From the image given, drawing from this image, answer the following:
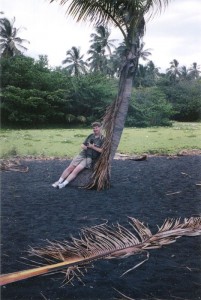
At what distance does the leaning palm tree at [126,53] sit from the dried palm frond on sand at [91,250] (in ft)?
8.69

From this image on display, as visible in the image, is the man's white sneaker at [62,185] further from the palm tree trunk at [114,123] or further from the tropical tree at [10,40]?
the tropical tree at [10,40]

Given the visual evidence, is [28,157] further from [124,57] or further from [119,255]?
[119,255]

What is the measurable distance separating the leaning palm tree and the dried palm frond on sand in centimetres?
265

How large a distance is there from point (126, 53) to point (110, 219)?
10.9 feet

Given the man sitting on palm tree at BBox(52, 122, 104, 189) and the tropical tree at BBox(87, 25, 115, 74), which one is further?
the tropical tree at BBox(87, 25, 115, 74)

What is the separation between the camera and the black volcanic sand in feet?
10.4

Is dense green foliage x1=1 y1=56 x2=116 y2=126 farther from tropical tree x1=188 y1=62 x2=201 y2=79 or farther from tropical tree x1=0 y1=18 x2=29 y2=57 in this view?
tropical tree x1=188 y1=62 x2=201 y2=79

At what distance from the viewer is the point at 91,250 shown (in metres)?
3.71

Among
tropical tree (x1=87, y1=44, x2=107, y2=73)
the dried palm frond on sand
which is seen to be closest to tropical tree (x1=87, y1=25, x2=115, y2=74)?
tropical tree (x1=87, y1=44, x2=107, y2=73)

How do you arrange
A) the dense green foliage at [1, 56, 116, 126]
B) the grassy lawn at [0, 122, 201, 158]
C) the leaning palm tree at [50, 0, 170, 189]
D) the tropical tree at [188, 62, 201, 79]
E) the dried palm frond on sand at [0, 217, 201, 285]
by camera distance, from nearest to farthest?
1. the dried palm frond on sand at [0, 217, 201, 285]
2. the leaning palm tree at [50, 0, 170, 189]
3. the grassy lawn at [0, 122, 201, 158]
4. the dense green foliage at [1, 56, 116, 126]
5. the tropical tree at [188, 62, 201, 79]

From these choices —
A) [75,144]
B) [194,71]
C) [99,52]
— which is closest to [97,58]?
[99,52]

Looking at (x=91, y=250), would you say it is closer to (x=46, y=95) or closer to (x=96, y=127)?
(x=96, y=127)

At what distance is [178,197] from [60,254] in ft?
11.5

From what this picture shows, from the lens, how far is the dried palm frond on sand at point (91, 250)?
11.1 feet
